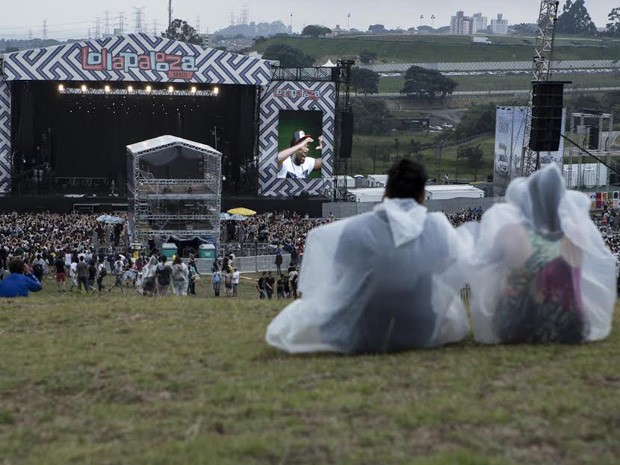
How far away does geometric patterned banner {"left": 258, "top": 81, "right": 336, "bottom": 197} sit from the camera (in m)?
40.2

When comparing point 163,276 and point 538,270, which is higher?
point 538,270

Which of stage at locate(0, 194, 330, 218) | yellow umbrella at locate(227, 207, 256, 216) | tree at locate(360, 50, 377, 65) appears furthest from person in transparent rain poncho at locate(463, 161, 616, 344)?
tree at locate(360, 50, 377, 65)

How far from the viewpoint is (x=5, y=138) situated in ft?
128

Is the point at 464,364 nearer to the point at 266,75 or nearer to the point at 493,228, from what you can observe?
the point at 493,228

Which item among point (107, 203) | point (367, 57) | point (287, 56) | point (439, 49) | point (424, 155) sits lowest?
point (107, 203)

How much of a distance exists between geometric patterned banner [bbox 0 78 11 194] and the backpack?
81.1 feet

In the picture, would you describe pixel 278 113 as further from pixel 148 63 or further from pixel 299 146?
pixel 148 63

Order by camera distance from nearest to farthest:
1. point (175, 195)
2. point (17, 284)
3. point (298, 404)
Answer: point (298, 404) → point (17, 284) → point (175, 195)

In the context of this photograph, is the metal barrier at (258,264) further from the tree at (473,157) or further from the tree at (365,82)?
the tree at (365,82)

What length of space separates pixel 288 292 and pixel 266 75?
20125 mm

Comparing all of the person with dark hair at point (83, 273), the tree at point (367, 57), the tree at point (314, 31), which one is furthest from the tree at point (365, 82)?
the person with dark hair at point (83, 273)

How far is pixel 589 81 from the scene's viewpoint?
10569 cm

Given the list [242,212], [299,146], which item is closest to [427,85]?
[299,146]

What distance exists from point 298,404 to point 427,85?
90.9 meters
